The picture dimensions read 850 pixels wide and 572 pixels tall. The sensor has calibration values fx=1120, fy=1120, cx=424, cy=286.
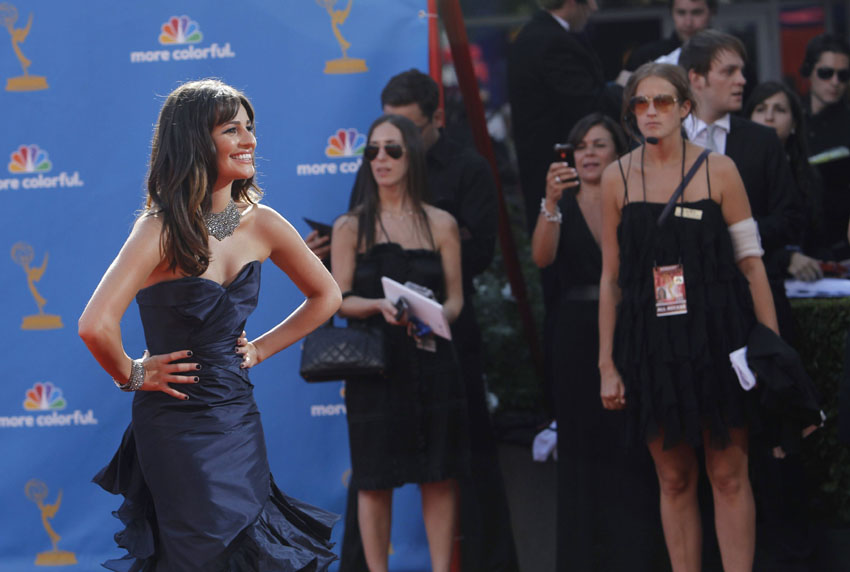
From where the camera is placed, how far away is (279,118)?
555 cm

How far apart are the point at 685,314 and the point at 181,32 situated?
9.57 ft

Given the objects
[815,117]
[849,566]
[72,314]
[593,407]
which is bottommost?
[849,566]

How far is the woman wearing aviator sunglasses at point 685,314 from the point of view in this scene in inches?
163

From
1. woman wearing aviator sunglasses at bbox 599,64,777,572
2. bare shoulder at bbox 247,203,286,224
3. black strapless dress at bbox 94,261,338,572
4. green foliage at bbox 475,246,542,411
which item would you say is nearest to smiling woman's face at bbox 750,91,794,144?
woman wearing aviator sunglasses at bbox 599,64,777,572

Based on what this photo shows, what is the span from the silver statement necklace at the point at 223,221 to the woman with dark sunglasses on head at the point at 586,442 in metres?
1.92

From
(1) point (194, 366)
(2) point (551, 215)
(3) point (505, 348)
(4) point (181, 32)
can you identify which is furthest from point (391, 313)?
(3) point (505, 348)

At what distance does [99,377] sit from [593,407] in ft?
8.03

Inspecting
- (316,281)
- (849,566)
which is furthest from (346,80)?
(849,566)

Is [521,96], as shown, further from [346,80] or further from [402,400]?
[402,400]

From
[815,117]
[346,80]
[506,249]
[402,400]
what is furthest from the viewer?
[815,117]

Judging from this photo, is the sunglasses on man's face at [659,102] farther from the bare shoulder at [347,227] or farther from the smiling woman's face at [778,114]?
the smiling woman's face at [778,114]

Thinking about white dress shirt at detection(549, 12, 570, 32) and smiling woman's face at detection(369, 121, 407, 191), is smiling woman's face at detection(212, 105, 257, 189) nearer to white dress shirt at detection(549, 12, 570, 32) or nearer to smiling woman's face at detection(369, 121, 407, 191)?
smiling woman's face at detection(369, 121, 407, 191)

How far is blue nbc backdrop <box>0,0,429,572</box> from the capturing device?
18.0ft

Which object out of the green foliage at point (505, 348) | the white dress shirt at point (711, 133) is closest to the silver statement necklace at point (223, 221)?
the white dress shirt at point (711, 133)
